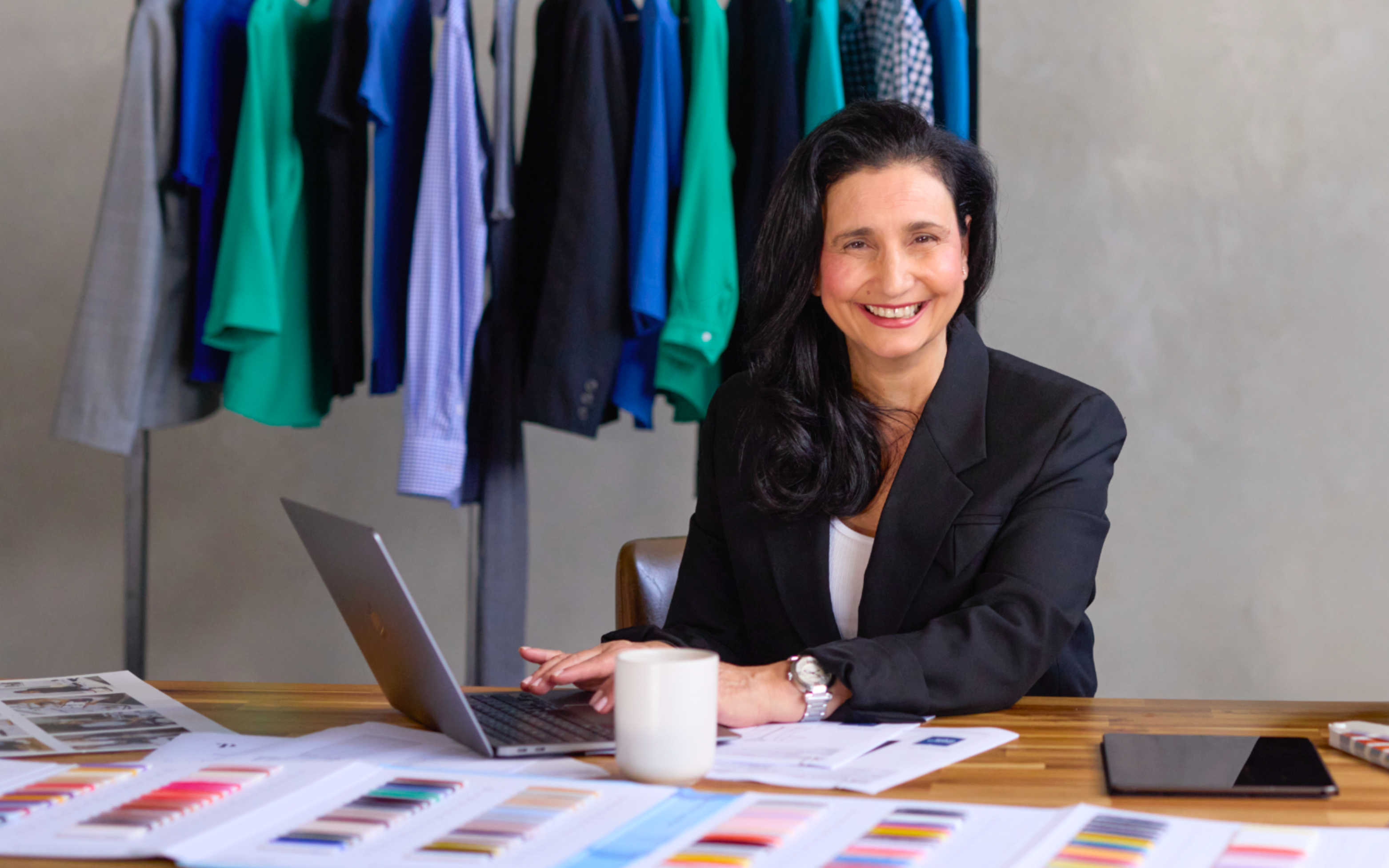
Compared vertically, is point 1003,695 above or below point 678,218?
below

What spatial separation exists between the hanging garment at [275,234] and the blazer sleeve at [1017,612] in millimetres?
1401

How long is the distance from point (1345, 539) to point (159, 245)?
2.61 metres

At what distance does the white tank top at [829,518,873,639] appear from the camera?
145 centimetres

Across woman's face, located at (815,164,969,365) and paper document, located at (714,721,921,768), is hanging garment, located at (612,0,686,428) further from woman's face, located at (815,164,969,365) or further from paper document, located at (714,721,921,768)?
paper document, located at (714,721,921,768)

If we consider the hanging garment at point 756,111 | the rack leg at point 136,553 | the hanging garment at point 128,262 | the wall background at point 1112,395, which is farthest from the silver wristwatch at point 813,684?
the wall background at point 1112,395

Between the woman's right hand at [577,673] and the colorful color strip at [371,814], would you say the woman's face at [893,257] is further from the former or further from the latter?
the colorful color strip at [371,814]

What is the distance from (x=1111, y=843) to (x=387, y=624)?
57 centimetres

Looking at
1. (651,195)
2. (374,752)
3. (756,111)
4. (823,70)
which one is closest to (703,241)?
(651,195)

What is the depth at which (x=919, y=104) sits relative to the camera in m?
2.21

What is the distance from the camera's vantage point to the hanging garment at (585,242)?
2.16m

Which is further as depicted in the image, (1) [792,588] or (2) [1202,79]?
(2) [1202,79]

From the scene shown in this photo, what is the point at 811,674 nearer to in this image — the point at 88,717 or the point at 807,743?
the point at 807,743

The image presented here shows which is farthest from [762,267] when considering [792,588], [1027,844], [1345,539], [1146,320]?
[1345,539]

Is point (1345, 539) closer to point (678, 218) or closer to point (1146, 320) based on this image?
point (1146, 320)
